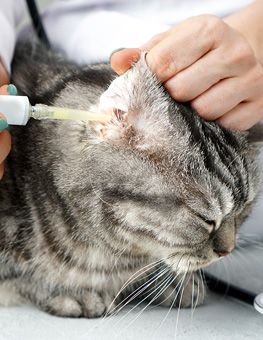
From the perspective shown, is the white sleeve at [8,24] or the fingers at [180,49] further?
the white sleeve at [8,24]

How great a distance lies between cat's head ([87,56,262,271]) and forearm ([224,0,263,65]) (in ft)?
1.00

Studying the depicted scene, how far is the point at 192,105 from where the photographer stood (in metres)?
0.75

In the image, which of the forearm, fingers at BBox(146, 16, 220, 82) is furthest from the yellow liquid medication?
the forearm

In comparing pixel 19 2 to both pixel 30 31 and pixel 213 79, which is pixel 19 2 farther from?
pixel 213 79

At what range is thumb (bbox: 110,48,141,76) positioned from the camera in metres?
0.68

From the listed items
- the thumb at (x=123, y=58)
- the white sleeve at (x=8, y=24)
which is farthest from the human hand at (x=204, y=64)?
the white sleeve at (x=8, y=24)

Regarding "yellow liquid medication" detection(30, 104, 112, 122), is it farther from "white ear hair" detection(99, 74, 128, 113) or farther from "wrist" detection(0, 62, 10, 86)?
"wrist" detection(0, 62, 10, 86)

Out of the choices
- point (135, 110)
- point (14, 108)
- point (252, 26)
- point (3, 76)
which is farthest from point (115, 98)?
point (252, 26)

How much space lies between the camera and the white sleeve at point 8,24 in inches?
37.2

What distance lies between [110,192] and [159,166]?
0.10 metres

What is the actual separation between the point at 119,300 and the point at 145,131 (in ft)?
1.40

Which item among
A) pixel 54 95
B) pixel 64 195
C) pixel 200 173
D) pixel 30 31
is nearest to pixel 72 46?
pixel 30 31

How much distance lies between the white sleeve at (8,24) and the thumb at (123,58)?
1.17 ft

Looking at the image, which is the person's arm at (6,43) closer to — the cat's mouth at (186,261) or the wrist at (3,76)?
the wrist at (3,76)
